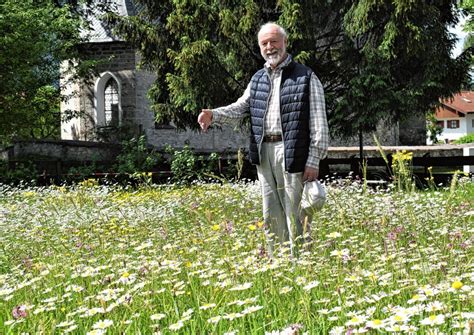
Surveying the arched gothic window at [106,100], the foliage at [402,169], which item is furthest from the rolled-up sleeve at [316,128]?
the arched gothic window at [106,100]

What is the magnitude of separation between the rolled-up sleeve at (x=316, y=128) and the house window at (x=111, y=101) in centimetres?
1993

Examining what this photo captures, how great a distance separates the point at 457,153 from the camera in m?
23.1

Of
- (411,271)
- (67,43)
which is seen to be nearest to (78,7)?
(67,43)

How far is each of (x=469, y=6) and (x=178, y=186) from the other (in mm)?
8745

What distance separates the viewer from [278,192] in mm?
4863

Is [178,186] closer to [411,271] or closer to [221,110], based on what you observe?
[221,110]

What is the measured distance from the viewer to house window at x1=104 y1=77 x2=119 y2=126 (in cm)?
2402

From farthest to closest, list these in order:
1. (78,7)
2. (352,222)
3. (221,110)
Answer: (78,7) < (352,222) < (221,110)

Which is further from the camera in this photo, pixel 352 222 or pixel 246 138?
pixel 246 138

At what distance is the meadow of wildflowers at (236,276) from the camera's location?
8.73 feet

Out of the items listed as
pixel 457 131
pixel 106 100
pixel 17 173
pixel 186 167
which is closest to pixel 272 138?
pixel 186 167

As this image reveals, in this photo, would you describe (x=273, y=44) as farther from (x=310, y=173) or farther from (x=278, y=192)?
(x=278, y=192)

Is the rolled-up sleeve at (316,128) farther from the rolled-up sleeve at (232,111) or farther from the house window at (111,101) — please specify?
the house window at (111,101)

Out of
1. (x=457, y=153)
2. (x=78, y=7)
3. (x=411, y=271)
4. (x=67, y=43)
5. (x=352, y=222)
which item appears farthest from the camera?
(x=78, y=7)
